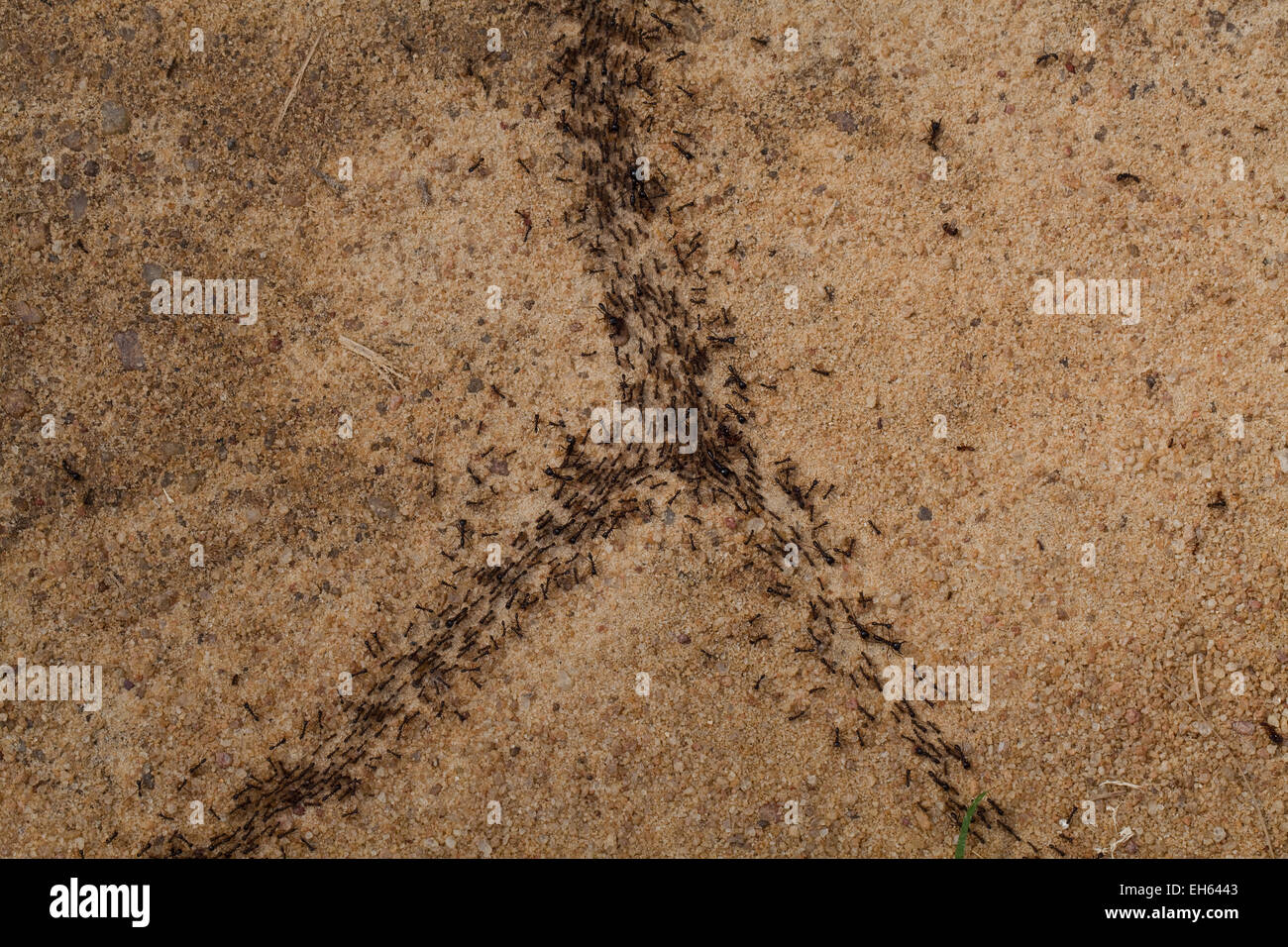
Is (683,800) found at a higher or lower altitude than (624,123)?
lower

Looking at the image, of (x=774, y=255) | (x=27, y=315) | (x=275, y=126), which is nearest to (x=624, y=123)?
(x=774, y=255)

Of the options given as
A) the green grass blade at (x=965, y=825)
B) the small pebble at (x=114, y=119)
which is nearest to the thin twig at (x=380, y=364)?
the small pebble at (x=114, y=119)

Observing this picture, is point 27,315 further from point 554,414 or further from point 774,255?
point 774,255

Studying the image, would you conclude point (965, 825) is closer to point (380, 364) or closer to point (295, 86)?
point (380, 364)

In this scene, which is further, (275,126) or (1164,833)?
(275,126)

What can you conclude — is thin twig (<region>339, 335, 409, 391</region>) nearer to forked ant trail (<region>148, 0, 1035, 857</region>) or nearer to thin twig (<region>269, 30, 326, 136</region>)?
forked ant trail (<region>148, 0, 1035, 857</region>)

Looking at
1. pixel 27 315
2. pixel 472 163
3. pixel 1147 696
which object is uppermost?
pixel 472 163

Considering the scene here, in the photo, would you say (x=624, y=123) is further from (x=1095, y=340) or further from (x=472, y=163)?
(x=1095, y=340)
